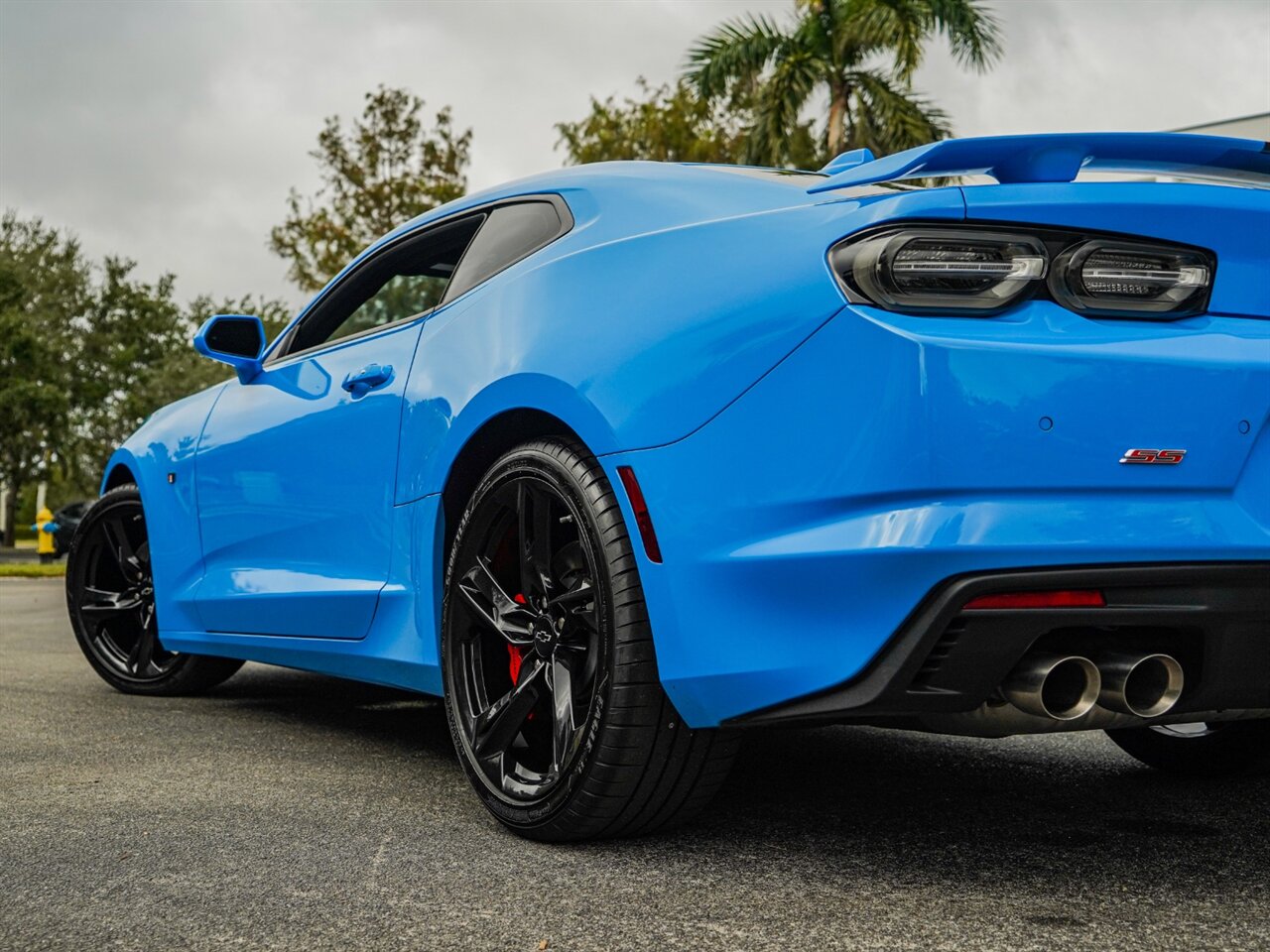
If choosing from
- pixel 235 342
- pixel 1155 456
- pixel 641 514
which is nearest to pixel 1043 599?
pixel 1155 456

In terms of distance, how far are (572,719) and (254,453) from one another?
→ 1818 mm

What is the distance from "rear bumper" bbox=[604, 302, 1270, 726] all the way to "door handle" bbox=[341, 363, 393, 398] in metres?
1.44

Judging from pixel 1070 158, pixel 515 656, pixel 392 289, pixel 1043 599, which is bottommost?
pixel 515 656

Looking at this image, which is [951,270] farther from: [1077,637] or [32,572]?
[32,572]

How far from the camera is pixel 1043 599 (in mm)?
2135

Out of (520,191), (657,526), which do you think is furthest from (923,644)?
(520,191)

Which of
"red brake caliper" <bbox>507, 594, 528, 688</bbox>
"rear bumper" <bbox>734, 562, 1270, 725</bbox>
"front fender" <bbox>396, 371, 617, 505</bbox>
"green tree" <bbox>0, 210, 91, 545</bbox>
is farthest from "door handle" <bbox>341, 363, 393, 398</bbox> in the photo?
"green tree" <bbox>0, 210, 91, 545</bbox>

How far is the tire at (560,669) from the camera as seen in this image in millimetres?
2549

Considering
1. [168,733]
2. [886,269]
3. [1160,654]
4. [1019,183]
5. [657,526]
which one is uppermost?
[1019,183]

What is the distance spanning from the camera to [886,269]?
2213 mm

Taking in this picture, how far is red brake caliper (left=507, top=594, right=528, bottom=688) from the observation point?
2.90m

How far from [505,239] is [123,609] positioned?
2.57m

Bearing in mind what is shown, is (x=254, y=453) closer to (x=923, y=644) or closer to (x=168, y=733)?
(x=168, y=733)

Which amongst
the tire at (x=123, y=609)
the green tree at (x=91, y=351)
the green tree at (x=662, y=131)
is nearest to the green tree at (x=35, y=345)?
the green tree at (x=91, y=351)
